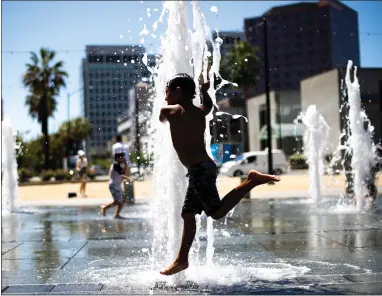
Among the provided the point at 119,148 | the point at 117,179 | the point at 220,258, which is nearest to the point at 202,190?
the point at 220,258

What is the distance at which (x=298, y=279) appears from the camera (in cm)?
468

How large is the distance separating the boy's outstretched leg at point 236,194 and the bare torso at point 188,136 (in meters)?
0.34

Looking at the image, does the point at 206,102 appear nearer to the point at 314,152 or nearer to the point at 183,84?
the point at 183,84

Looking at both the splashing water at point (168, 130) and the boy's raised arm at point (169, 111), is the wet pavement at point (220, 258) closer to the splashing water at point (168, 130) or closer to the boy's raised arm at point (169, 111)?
the splashing water at point (168, 130)

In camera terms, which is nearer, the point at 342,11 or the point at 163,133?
the point at 163,133

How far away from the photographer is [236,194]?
449 cm

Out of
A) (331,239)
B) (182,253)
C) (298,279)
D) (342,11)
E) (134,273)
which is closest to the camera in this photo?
(182,253)

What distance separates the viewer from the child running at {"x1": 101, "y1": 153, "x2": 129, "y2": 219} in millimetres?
11156

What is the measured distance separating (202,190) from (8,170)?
42.0ft

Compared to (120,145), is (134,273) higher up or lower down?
lower down

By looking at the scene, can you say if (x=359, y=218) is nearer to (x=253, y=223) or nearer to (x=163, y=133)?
(x=253, y=223)

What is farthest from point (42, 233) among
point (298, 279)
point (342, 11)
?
point (342, 11)

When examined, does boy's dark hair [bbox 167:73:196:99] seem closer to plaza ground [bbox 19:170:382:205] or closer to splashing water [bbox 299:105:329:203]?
plaza ground [bbox 19:170:382:205]

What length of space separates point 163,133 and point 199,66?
79cm
